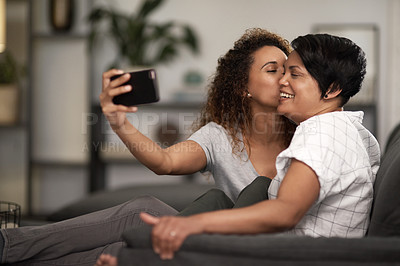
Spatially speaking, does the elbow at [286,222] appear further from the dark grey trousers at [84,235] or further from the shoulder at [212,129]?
the shoulder at [212,129]

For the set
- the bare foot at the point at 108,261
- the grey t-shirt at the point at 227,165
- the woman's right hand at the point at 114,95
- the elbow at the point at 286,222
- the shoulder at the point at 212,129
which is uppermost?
the woman's right hand at the point at 114,95

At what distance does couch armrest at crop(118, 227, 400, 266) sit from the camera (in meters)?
1.02

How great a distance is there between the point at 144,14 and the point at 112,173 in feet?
4.83

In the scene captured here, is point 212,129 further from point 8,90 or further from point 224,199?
point 8,90

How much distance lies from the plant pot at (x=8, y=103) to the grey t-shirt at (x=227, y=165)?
2652mm

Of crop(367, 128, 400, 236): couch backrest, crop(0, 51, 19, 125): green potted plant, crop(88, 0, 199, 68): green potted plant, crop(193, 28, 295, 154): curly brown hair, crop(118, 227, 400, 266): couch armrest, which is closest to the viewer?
crop(118, 227, 400, 266): couch armrest

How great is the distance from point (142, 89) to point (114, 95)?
8 centimetres

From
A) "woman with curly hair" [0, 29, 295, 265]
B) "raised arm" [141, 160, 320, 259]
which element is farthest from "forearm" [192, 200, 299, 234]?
"woman with curly hair" [0, 29, 295, 265]

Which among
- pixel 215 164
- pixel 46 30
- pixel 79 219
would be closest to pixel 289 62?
pixel 215 164

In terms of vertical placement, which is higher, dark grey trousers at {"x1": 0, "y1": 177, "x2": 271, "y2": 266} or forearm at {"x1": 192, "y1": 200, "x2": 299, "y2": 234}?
forearm at {"x1": 192, "y1": 200, "x2": 299, "y2": 234}

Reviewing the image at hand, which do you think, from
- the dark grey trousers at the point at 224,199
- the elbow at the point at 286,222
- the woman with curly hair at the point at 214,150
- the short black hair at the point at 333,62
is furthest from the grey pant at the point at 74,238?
the short black hair at the point at 333,62

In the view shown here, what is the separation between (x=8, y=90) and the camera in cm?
392

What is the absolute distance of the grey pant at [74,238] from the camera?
4.86ft

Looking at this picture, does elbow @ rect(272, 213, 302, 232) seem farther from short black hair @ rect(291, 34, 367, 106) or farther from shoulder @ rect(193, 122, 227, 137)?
shoulder @ rect(193, 122, 227, 137)
